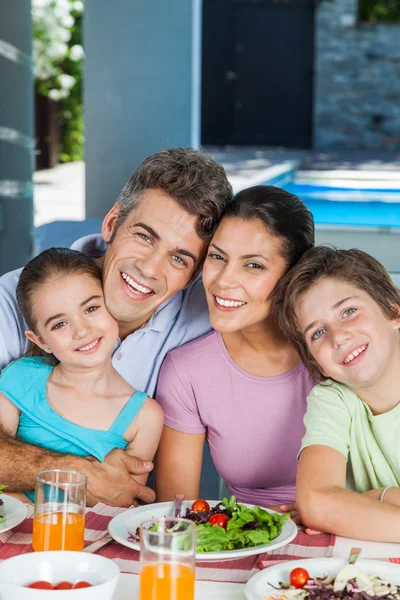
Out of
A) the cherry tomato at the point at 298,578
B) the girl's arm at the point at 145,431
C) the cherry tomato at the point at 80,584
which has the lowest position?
the girl's arm at the point at 145,431

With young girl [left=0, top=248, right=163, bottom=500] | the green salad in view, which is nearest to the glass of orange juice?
the green salad

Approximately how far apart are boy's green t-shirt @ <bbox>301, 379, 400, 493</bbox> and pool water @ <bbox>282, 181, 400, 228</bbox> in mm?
4473

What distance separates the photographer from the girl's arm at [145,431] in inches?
87.1

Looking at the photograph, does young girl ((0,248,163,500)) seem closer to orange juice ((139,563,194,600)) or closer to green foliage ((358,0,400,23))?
orange juice ((139,563,194,600))

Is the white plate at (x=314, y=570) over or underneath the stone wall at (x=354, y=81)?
underneath

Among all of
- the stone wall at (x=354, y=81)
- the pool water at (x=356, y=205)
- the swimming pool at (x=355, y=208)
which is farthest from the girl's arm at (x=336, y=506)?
the stone wall at (x=354, y=81)

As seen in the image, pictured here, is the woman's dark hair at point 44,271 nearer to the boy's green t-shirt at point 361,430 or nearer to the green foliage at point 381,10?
the boy's green t-shirt at point 361,430

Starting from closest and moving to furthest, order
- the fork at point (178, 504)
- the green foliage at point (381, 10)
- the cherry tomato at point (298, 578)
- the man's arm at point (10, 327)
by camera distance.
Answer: the cherry tomato at point (298, 578), the fork at point (178, 504), the man's arm at point (10, 327), the green foliage at point (381, 10)

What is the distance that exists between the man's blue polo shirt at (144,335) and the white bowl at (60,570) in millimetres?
1063

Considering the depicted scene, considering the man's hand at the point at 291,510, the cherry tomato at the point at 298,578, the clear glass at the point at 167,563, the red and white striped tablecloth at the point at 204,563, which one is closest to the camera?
the clear glass at the point at 167,563

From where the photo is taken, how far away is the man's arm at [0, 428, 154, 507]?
2.09 m

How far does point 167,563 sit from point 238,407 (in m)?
1.11

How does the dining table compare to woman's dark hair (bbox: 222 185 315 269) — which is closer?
the dining table

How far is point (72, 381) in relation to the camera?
2.25 metres
